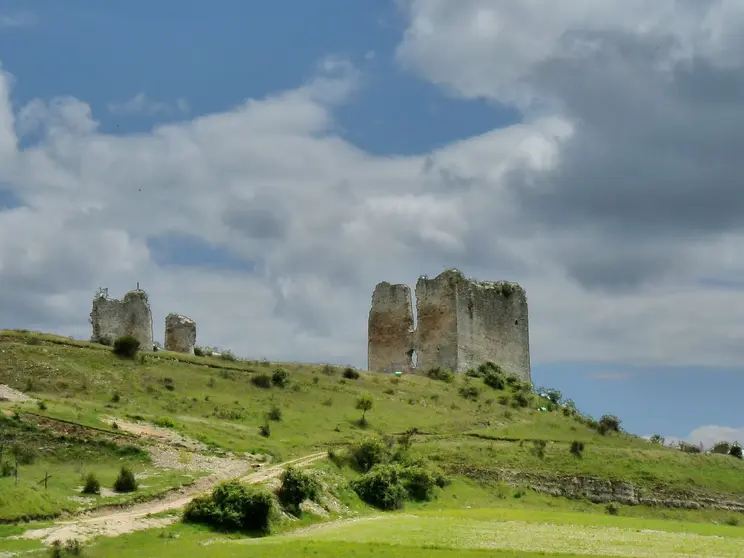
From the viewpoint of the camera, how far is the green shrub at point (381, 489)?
4053 centimetres

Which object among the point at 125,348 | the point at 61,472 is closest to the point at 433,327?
the point at 125,348

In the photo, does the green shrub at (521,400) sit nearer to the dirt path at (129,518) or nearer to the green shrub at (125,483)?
the dirt path at (129,518)

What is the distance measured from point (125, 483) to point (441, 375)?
130 feet

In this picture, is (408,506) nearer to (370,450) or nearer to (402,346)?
(370,450)

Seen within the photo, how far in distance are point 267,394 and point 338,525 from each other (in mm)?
23556

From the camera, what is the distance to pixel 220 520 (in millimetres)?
31625

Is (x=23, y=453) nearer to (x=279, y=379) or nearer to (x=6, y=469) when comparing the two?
(x=6, y=469)

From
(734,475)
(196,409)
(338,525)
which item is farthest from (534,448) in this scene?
(338,525)

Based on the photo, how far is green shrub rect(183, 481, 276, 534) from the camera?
31656 mm

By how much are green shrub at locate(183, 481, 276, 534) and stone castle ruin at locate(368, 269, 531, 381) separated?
43.2 m

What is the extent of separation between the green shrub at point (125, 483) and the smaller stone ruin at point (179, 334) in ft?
111

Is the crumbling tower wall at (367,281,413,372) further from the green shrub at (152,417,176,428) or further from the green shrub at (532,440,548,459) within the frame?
the green shrub at (152,417,176,428)

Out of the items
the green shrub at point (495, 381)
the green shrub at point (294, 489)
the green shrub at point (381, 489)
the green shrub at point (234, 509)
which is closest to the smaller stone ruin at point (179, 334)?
the green shrub at point (495, 381)

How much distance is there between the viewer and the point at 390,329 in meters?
77.1
